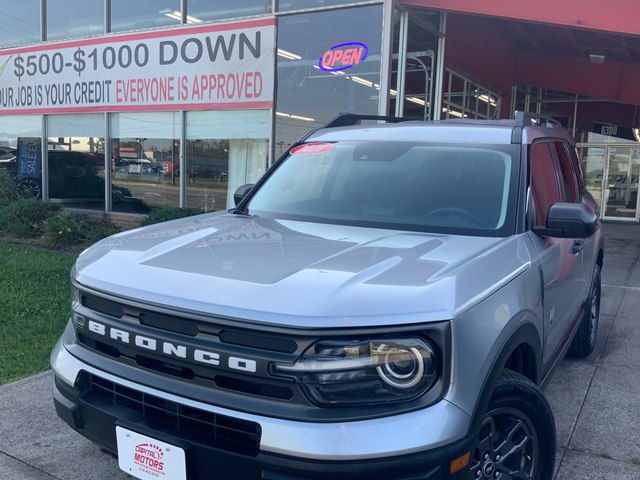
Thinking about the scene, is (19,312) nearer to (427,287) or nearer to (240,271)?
(240,271)

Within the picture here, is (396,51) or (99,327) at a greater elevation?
(396,51)

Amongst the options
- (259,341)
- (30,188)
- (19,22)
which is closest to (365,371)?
(259,341)

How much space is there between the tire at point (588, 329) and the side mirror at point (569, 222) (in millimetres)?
1717

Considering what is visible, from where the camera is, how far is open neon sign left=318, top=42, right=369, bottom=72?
882 cm

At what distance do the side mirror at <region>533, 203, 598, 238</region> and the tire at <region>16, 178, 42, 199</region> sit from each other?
1233 cm

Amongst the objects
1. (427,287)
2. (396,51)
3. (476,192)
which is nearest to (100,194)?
(396,51)

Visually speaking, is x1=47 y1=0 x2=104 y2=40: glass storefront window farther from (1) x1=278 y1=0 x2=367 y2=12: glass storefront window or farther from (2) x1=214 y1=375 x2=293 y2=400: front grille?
(2) x1=214 y1=375 x2=293 y2=400: front grille

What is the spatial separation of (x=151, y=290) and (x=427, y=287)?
0.99 m

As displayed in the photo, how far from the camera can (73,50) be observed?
11484 mm

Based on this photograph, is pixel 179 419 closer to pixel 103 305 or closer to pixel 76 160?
pixel 103 305

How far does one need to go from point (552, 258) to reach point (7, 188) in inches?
468

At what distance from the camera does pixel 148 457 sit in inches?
79.0

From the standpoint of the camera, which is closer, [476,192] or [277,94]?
[476,192]

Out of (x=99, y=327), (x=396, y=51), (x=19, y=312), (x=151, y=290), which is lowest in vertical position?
(x=19, y=312)
